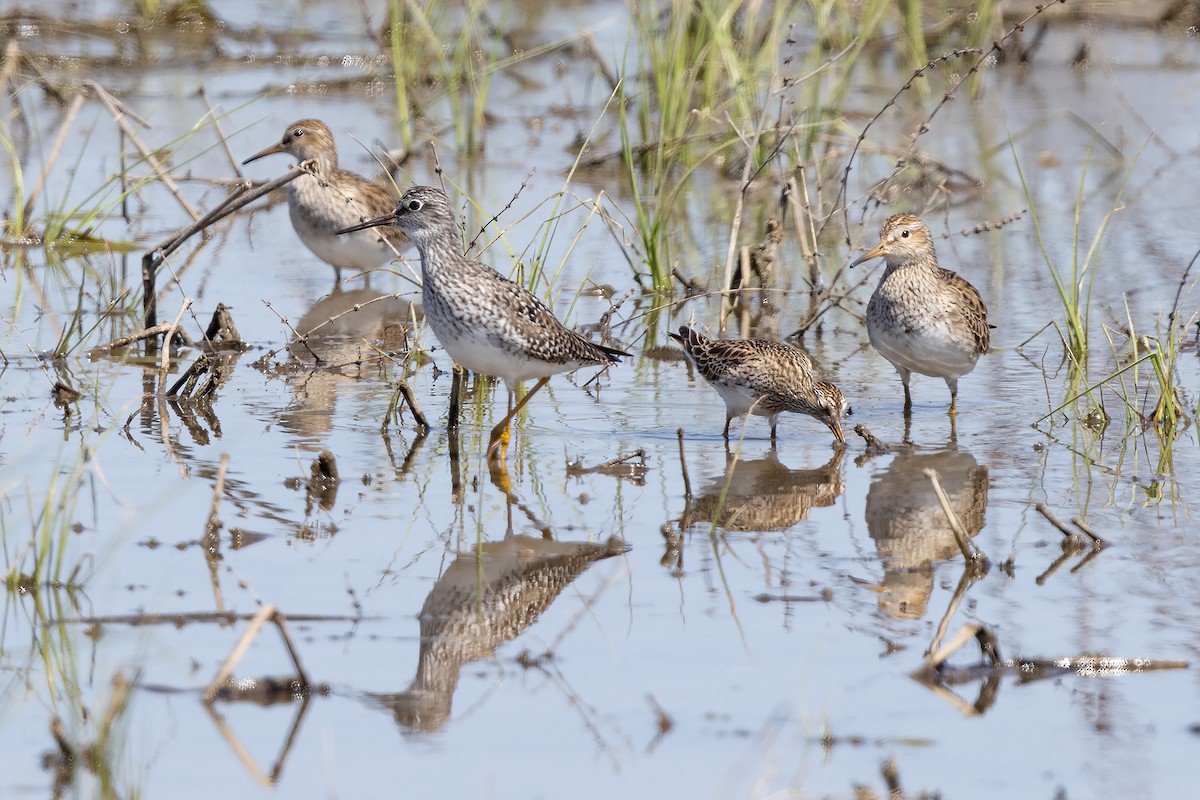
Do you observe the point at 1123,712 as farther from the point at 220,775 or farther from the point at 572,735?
the point at 220,775

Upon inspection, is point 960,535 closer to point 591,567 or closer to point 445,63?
point 591,567

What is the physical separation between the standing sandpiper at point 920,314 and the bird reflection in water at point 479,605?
2829 millimetres

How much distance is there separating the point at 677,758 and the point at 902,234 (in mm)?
5072

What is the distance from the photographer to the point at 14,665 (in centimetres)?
535

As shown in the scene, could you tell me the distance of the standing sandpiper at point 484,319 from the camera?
26.2 feet

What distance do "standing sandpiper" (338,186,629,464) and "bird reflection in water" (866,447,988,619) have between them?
164 centimetres

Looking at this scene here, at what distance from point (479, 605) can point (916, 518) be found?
2160mm

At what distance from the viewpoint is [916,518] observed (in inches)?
283

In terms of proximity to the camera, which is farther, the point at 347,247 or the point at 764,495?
the point at 347,247

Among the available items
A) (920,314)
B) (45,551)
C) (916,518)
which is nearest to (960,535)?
(916,518)

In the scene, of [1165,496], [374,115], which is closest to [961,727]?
[1165,496]

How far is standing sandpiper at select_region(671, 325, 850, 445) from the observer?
8430 millimetres

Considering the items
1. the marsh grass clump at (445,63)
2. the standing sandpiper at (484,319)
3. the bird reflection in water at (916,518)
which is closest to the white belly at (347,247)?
the marsh grass clump at (445,63)

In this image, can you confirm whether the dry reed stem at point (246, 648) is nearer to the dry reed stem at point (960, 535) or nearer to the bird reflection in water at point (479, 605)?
the bird reflection in water at point (479, 605)
